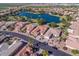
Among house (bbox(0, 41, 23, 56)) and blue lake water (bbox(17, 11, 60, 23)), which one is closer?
house (bbox(0, 41, 23, 56))

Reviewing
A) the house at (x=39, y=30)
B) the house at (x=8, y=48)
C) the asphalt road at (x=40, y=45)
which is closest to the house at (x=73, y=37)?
the asphalt road at (x=40, y=45)

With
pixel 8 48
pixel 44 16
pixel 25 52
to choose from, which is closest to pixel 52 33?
pixel 44 16

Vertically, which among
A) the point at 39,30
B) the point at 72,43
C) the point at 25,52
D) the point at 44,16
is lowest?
the point at 25,52

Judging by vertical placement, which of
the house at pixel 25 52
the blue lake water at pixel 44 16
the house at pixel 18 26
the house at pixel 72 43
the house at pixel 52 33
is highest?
the blue lake water at pixel 44 16

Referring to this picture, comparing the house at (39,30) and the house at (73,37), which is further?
the house at (39,30)

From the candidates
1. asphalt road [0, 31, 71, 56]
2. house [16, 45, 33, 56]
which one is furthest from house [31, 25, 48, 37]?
house [16, 45, 33, 56]

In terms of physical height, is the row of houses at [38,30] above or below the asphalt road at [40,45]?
above

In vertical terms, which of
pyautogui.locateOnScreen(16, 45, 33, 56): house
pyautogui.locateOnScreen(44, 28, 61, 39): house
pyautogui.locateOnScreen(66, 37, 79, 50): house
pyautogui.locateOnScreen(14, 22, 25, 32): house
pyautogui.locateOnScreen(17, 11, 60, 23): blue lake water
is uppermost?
pyautogui.locateOnScreen(17, 11, 60, 23): blue lake water

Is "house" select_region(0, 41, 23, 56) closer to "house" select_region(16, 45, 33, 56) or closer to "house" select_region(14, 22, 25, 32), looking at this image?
"house" select_region(16, 45, 33, 56)

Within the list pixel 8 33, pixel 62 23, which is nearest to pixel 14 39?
pixel 8 33

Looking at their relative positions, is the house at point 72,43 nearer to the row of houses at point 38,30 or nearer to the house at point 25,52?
the row of houses at point 38,30

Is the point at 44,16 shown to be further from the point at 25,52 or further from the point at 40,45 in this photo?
the point at 25,52
